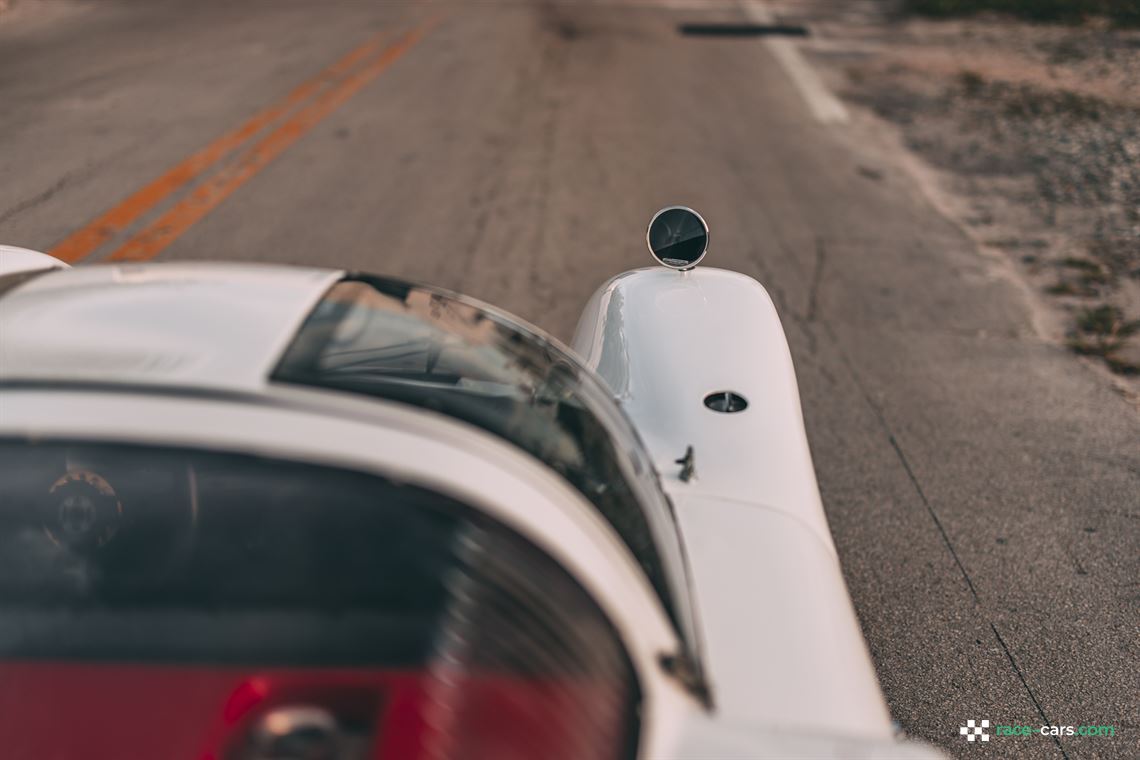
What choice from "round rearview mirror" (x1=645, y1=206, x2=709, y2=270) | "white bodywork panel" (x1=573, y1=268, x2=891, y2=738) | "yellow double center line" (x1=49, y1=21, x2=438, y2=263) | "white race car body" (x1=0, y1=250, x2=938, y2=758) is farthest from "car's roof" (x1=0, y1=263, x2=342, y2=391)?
"yellow double center line" (x1=49, y1=21, x2=438, y2=263)

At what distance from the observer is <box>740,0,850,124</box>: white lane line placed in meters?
11.1

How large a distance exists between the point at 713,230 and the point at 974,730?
4770mm

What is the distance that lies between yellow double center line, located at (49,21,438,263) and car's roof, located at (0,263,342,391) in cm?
422

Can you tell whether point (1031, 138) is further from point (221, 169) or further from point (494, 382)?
point (494, 382)

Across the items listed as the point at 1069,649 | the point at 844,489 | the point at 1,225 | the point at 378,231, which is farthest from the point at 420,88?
the point at 1069,649

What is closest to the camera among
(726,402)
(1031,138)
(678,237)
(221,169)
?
(726,402)

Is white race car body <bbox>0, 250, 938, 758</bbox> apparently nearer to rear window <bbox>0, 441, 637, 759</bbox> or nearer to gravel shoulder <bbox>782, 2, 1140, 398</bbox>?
rear window <bbox>0, 441, 637, 759</bbox>

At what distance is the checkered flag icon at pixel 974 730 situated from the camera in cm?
312

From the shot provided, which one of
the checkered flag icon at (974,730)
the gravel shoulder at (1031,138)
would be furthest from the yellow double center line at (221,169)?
the gravel shoulder at (1031,138)

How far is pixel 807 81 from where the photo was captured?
496 inches

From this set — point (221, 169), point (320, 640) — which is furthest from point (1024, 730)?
point (221, 169)

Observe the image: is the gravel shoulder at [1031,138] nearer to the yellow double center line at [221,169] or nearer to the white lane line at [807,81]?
the white lane line at [807,81]

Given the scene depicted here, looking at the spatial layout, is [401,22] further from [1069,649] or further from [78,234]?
[1069,649]

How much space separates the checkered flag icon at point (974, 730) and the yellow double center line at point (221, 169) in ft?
16.6
